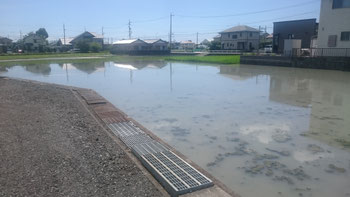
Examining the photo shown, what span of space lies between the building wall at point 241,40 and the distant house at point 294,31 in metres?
12.1

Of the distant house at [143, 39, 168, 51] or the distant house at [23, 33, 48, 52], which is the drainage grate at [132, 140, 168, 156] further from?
the distant house at [23, 33, 48, 52]

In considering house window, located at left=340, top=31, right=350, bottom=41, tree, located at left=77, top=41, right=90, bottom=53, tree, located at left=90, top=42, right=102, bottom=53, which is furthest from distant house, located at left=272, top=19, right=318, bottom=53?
tree, located at left=77, top=41, right=90, bottom=53

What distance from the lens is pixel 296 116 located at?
619cm

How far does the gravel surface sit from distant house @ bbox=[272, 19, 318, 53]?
88.7ft

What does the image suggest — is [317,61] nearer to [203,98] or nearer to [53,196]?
[203,98]

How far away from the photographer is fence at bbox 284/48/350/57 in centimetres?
1547

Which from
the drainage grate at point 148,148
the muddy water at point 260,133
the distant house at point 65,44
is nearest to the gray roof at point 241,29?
the muddy water at point 260,133

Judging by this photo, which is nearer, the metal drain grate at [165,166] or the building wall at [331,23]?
the metal drain grate at [165,166]

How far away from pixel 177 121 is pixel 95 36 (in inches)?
2459

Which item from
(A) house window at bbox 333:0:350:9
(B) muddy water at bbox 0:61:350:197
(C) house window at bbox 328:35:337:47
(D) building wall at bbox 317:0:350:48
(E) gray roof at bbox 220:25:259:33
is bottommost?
(B) muddy water at bbox 0:61:350:197

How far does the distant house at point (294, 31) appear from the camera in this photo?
27.2 m

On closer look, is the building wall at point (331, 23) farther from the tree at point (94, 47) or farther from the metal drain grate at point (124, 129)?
the tree at point (94, 47)

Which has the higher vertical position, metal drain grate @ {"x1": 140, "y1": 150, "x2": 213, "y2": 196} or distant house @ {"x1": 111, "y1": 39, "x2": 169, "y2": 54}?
distant house @ {"x1": 111, "y1": 39, "x2": 169, "y2": 54}

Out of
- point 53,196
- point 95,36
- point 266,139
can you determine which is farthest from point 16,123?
point 95,36
